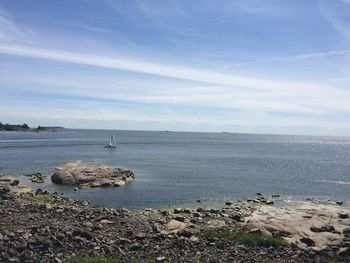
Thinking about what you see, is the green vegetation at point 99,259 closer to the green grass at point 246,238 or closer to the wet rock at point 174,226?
the green grass at point 246,238

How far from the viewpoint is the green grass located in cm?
2638

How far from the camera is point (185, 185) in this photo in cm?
6575

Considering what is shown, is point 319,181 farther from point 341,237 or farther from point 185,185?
point 341,237

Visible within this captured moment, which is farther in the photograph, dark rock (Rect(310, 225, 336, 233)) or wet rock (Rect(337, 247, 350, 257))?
dark rock (Rect(310, 225, 336, 233))

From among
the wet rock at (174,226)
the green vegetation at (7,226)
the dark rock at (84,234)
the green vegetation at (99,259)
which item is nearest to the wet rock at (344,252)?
the wet rock at (174,226)

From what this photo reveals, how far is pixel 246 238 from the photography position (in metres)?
27.1

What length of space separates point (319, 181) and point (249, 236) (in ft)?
179

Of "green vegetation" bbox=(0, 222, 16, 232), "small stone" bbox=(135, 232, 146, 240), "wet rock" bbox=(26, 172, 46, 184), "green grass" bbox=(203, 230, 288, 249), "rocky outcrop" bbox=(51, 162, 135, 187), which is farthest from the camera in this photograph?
"wet rock" bbox=(26, 172, 46, 184)

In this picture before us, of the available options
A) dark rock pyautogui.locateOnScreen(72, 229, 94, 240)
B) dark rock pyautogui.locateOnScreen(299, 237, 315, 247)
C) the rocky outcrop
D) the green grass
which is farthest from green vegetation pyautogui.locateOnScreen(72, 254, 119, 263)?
the rocky outcrop

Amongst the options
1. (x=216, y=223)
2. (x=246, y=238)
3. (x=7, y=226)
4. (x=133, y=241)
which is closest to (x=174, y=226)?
(x=133, y=241)

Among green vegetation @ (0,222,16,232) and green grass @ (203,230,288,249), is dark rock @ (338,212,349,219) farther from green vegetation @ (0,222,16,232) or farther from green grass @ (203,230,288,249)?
green vegetation @ (0,222,16,232)

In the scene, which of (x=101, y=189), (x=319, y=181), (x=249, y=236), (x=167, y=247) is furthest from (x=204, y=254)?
(x=319, y=181)

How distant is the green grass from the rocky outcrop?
35395mm

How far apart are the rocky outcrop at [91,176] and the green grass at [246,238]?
3539cm
